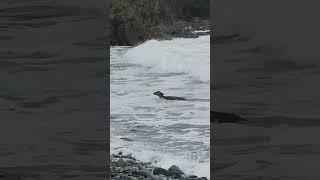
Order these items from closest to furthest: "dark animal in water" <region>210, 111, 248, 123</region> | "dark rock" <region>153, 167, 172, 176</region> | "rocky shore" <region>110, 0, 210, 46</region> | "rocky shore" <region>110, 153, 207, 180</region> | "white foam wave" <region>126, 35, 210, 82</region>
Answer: "dark animal in water" <region>210, 111, 248, 123</region> < "rocky shore" <region>110, 153, 207, 180</region> < "dark rock" <region>153, 167, 172, 176</region> < "white foam wave" <region>126, 35, 210, 82</region> < "rocky shore" <region>110, 0, 210, 46</region>

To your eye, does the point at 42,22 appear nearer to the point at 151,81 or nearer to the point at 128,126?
the point at 128,126

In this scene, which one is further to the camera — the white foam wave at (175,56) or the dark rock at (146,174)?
the white foam wave at (175,56)

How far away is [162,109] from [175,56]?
449 inches

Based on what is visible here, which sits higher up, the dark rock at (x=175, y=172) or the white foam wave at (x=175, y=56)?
the white foam wave at (x=175, y=56)

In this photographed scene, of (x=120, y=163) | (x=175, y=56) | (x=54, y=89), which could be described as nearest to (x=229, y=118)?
(x=54, y=89)

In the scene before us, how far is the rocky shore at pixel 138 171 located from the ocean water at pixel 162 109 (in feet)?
0.76

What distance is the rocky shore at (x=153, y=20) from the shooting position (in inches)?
997

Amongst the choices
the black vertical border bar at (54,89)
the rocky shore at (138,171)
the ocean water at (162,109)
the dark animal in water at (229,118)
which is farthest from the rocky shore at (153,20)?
the dark animal in water at (229,118)

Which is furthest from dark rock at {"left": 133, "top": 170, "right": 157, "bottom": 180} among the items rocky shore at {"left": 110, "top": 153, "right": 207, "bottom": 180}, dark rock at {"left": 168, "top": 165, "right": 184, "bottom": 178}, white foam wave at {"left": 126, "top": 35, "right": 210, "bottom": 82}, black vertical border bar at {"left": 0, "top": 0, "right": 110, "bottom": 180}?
white foam wave at {"left": 126, "top": 35, "right": 210, "bottom": 82}

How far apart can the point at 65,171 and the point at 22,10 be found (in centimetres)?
59

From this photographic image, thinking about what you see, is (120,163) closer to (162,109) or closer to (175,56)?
(162,109)

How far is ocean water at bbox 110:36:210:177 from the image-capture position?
7.36 m

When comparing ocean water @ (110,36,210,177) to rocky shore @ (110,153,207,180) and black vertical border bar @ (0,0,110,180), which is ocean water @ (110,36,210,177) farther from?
black vertical border bar @ (0,0,110,180)

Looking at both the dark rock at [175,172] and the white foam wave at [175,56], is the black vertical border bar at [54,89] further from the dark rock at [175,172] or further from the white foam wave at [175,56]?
the white foam wave at [175,56]
